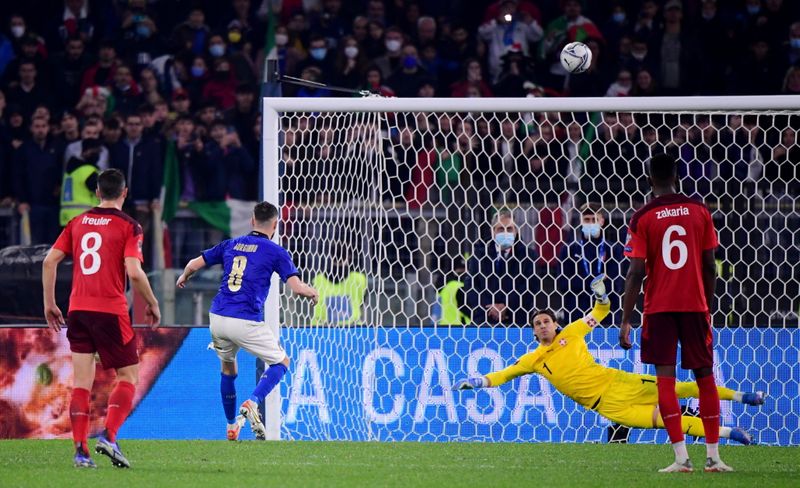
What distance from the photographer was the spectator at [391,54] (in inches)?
Result: 595

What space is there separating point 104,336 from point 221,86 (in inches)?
349

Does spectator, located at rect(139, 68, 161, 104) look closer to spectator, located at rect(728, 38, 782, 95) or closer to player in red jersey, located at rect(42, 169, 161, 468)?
spectator, located at rect(728, 38, 782, 95)

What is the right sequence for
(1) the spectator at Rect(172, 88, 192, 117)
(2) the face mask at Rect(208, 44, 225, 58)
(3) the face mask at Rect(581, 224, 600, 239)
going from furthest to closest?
(2) the face mask at Rect(208, 44, 225, 58), (1) the spectator at Rect(172, 88, 192, 117), (3) the face mask at Rect(581, 224, 600, 239)

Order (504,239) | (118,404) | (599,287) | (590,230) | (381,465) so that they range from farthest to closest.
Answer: (504,239), (590,230), (599,287), (381,465), (118,404)

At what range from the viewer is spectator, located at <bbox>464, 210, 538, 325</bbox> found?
1011 cm

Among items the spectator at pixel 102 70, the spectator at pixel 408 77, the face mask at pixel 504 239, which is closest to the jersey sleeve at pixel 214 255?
the face mask at pixel 504 239

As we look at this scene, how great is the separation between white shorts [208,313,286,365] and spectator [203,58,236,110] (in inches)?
278

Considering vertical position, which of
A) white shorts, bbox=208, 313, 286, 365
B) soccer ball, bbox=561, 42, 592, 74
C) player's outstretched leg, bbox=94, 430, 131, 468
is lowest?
player's outstretched leg, bbox=94, 430, 131, 468

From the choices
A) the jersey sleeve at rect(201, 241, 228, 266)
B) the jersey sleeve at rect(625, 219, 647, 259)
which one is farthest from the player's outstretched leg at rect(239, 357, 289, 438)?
the jersey sleeve at rect(625, 219, 647, 259)

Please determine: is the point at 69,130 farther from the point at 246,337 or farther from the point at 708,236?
the point at 708,236

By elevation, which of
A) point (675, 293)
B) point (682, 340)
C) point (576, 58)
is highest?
point (576, 58)

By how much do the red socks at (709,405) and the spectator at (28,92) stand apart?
10024 millimetres

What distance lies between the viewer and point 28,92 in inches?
587

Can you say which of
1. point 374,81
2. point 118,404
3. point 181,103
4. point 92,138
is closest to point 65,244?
point 118,404
